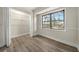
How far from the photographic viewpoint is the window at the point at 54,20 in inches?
66.1

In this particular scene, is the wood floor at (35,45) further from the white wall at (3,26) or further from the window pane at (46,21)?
the window pane at (46,21)

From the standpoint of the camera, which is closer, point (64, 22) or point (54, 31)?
point (64, 22)

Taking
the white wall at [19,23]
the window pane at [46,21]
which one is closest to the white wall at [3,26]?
the white wall at [19,23]

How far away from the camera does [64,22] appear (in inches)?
63.9

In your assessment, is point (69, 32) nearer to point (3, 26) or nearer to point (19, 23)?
point (19, 23)

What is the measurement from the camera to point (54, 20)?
176cm

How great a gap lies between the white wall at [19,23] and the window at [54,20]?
0.39 metres
